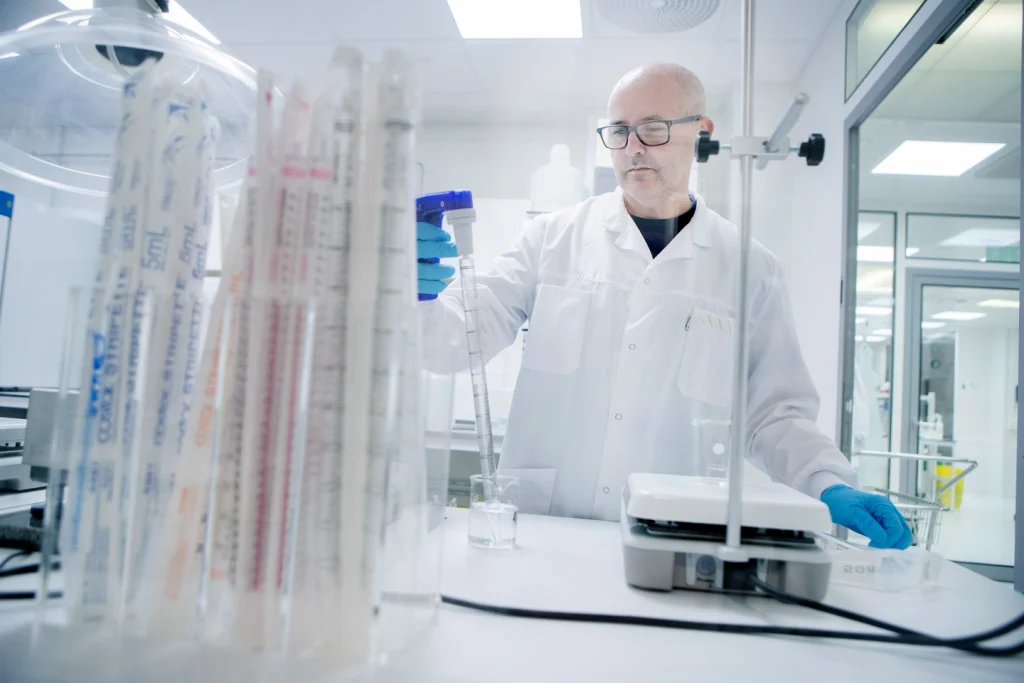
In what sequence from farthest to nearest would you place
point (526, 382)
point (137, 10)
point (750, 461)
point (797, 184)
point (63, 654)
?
point (797, 184) < point (526, 382) < point (750, 461) < point (137, 10) < point (63, 654)

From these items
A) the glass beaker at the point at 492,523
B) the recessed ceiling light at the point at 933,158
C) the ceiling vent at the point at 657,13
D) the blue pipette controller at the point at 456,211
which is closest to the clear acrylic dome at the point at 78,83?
the blue pipette controller at the point at 456,211

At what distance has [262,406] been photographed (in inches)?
16.0

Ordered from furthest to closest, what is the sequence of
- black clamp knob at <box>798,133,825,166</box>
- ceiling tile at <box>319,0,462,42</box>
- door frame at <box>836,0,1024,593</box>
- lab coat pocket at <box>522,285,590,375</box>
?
ceiling tile at <box>319,0,462,42</box>, door frame at <box>836,0,1024,593</box>, lab coat pocket at <box>522,285,590,375</box>, black clamp knob at <box>798,133,825,166</box>

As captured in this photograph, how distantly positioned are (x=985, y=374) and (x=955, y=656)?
3567mm

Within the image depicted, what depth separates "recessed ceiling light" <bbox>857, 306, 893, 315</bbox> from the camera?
3158 mm

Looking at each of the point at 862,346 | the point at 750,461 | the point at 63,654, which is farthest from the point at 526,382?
the point at 862,346

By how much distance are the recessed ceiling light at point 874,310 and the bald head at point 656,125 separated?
7.29 feet

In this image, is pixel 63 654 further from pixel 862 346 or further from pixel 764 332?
pixel 862 346

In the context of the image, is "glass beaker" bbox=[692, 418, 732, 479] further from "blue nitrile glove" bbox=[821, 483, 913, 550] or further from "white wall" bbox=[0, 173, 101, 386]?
"white wall" bbox=[0, 173, 101, 386]

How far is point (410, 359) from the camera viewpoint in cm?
42

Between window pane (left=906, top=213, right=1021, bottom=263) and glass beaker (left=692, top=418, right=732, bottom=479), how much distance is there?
9.69 ft

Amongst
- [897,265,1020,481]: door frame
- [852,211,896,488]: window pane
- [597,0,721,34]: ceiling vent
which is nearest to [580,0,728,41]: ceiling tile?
[597,0,721,34]: ceiling vent

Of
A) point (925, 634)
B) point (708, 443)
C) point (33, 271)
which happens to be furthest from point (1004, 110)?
point (33, 271)

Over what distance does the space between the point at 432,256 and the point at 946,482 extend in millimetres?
3475
